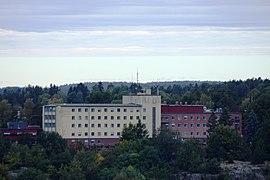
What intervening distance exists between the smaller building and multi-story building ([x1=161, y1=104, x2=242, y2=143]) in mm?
11360

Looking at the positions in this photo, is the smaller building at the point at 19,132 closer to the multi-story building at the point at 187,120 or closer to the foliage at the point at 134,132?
the foliage at the point at 134,132

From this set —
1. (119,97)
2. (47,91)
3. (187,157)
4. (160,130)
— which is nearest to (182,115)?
(160,130)

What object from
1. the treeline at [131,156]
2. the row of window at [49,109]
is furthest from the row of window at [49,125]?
the treeline at [131,156]

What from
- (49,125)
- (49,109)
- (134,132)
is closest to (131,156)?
(134,132)

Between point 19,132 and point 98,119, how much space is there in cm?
697

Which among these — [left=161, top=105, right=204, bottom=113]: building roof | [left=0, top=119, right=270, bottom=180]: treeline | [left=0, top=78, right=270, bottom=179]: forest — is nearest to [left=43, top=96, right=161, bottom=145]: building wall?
[left=161, top=105, right=204, bottom=113]: building roof

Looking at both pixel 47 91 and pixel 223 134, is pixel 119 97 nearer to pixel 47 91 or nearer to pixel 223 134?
pixel 223 134

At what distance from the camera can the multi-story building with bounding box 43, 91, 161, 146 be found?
7181cm

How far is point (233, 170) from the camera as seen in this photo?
64.9 metres

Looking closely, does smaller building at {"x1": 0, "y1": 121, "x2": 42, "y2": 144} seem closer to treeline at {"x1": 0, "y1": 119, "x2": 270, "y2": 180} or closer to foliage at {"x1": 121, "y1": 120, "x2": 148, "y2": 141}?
treeline at {"x1": 0, "y1": 119, "x2": 270, "y2": 180}

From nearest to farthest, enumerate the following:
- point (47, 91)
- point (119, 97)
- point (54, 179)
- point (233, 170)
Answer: point (54, 179) → point (233, 170) → point (119, 97) → point (47, 91)

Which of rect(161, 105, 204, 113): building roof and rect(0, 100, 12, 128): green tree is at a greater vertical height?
rect(161, 105, 204, 113): building roof

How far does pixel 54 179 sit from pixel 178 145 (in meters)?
11.3

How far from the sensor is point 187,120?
74.8 m
